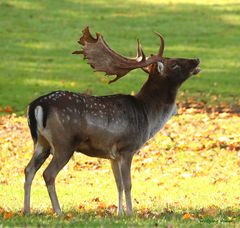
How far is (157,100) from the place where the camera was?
1338 cm

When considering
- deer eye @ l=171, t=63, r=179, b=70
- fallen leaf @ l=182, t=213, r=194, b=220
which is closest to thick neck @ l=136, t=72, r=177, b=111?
deer eye @ l=171, t=63, r=179, b=70

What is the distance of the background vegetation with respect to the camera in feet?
44.0

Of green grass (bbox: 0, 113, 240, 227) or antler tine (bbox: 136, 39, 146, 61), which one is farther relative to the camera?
antler tine (bbox: 136, 39, 146, 61)

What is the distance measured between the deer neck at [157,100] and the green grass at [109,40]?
11450mm

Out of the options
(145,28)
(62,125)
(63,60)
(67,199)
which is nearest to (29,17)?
(145,28)

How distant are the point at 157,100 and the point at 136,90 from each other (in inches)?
533

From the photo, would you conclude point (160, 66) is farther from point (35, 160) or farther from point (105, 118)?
point (35, 160)

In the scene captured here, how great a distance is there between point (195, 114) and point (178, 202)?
931 cm

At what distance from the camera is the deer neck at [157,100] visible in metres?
13.2

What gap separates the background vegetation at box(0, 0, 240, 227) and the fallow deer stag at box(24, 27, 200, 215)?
2.06 feet

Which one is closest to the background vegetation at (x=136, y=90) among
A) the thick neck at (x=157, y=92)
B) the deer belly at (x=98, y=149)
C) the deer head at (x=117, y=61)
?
the deer belly at (x=98, y=149)

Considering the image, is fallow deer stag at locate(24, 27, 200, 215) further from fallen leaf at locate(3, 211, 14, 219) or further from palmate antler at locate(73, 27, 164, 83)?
fallen leaf at locate(3, 211, 14, 219)

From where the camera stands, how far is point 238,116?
23.0 m

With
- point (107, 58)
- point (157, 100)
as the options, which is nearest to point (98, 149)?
point (157, 100)
